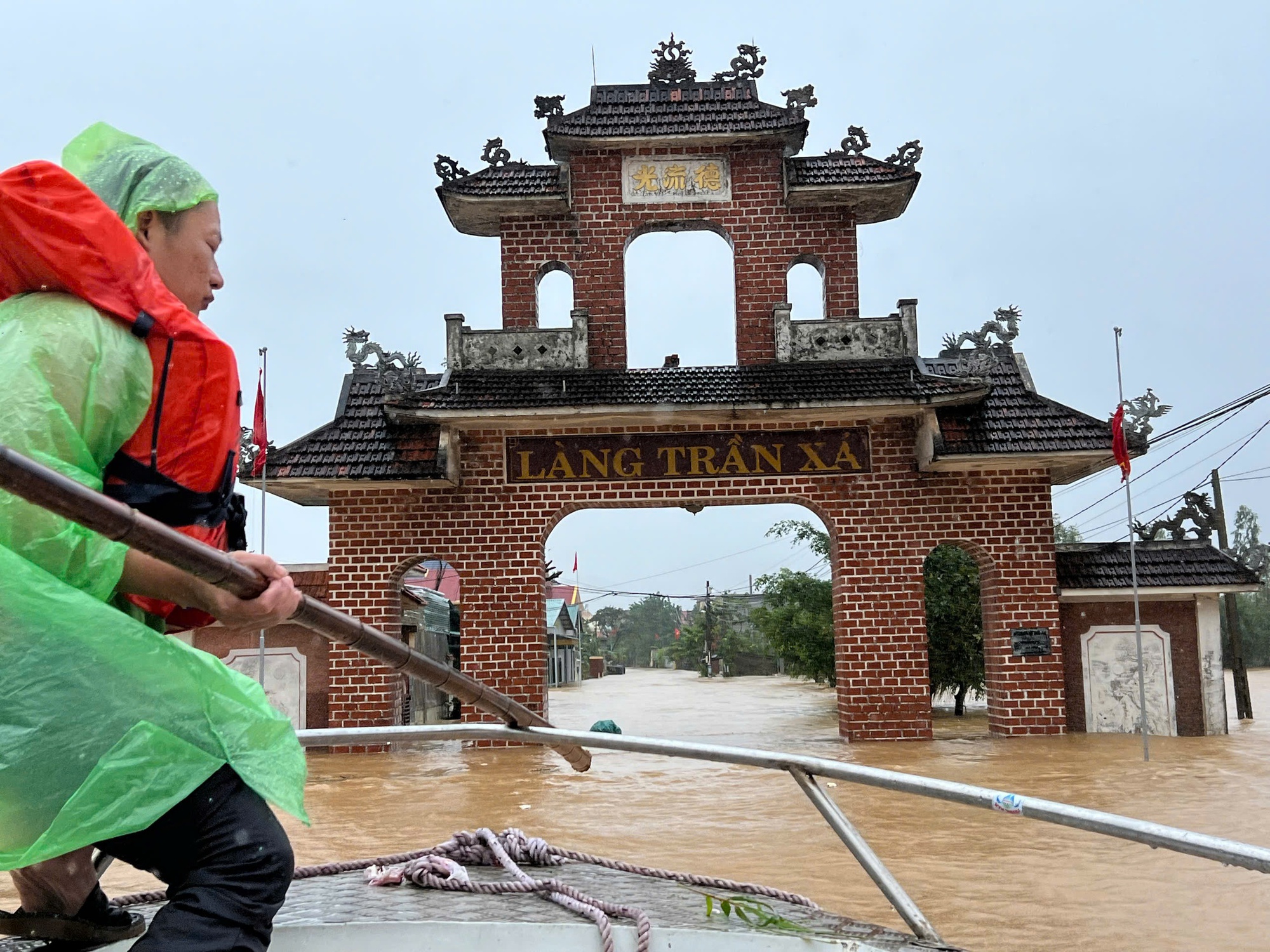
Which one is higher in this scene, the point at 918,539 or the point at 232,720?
the point at 918,539

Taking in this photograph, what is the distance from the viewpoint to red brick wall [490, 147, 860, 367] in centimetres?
1243

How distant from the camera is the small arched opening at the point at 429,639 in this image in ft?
50.2

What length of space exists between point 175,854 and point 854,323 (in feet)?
36.4

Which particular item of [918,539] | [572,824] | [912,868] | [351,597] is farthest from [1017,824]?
[351,597]

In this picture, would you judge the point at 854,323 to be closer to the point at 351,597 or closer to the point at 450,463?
the point at 450,463

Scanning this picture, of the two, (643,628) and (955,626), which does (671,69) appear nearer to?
(955,626)

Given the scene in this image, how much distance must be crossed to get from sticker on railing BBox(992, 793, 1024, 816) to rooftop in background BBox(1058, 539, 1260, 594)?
35.9 ft

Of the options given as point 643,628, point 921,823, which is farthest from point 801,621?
point 643,628

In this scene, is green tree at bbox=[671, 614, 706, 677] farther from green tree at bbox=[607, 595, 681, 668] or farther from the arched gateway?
the arched gateway

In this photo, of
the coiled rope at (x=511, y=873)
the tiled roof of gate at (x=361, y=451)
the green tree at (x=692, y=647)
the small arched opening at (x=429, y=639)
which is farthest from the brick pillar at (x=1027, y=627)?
the green tree at (x=692, y=647)

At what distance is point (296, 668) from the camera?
1200cm

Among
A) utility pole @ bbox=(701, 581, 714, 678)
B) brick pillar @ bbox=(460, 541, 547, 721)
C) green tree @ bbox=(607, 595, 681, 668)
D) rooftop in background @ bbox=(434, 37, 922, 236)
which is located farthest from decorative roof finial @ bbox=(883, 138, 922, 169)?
green tree @ bbox=(607, 595, 681, 668)

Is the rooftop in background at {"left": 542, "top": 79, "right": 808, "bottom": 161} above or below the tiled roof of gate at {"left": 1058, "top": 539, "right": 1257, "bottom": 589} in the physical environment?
above

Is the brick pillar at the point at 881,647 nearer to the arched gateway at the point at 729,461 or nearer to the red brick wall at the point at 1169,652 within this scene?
the arched gateway at the point at 729,461
